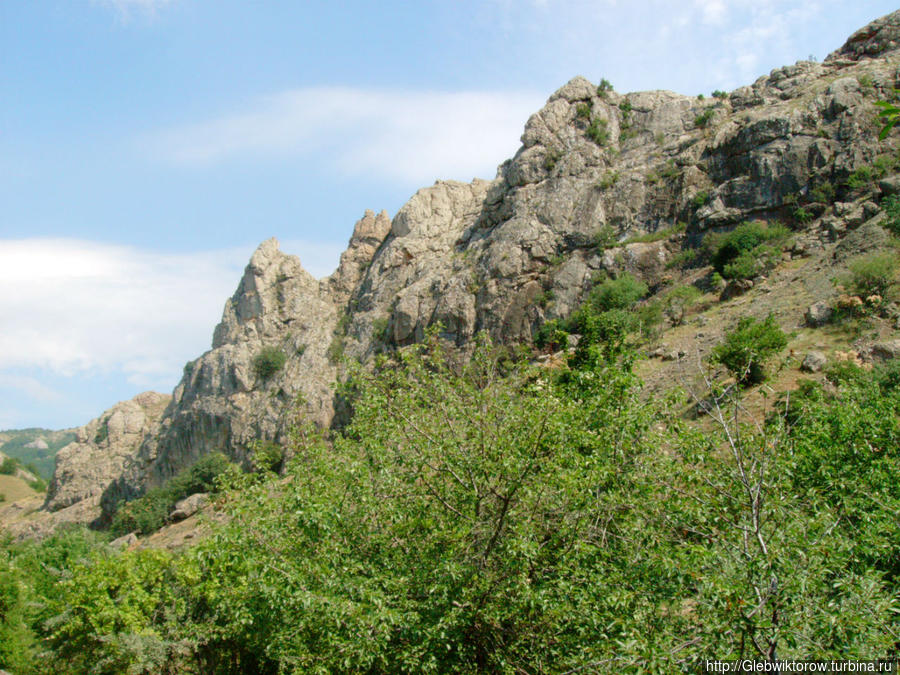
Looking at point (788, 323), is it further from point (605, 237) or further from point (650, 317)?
point (605, 237)

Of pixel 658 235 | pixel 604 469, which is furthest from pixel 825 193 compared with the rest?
pixel 604 469

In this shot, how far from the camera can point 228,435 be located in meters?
51.8

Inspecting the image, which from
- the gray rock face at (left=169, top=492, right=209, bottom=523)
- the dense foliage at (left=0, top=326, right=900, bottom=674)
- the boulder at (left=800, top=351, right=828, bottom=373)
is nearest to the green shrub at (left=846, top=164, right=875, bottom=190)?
the boulder at (left=800, top=351, right=828, bottom=373)

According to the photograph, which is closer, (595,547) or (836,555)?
(836,555)

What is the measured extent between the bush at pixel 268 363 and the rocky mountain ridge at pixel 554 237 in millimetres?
287

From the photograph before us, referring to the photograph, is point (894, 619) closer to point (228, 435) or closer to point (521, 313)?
point (521, 313)

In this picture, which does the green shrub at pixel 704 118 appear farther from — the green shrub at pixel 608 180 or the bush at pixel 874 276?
the bush at pixel 874 276

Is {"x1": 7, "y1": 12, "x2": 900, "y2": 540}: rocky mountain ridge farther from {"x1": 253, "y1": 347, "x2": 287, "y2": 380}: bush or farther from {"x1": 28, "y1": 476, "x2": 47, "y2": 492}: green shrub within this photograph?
{"x1": 28, "y1": 476, "x2": 47, "y2": 492}: green shrub

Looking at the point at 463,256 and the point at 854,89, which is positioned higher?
the point at 854,89

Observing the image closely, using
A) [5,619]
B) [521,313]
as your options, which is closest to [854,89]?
[521,313]

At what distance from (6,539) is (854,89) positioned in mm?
64722

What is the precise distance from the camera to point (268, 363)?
53.4m

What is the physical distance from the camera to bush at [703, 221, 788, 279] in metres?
34.1

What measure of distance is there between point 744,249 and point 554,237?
1357cm
